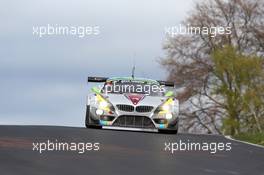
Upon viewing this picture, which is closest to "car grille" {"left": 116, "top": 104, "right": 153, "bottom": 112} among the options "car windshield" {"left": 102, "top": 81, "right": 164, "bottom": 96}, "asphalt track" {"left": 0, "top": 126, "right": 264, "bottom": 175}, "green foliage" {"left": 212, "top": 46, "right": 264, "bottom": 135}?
"car windshield" {"left": 102, "top": 81, "right": 164, "bottom": 96}

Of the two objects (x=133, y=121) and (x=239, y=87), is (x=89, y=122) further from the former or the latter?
(x=239, y=87)

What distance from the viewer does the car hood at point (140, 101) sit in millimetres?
20125

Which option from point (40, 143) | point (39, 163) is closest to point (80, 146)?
point (40, 143)

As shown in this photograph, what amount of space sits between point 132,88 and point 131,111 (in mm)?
1436

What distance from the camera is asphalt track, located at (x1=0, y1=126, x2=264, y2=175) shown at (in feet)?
37.5

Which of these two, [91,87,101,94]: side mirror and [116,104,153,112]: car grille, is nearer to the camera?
[116,104,153,112]: car grille

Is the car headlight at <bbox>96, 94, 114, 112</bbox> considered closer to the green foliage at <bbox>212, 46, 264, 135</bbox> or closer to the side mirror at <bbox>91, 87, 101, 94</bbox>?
the side mirror at <bbox>91, 87, 101, 94</bbox>

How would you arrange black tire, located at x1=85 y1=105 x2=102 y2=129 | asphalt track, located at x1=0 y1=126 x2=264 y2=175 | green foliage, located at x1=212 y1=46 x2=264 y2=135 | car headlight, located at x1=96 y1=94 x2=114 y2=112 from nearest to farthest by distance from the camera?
asphalt track, located at x1=0 y1=126 x2=264 y2=175, car headlight, located at x1=96 y1=94 x2=114 y2=112, black tire, located at x1=85 y1=105 x2=102 y2=129, green foliage, located at x1=212 y1=46 x2=264 y2=135

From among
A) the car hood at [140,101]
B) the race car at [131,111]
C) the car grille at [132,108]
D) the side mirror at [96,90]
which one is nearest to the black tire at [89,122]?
the race car at [131,111]

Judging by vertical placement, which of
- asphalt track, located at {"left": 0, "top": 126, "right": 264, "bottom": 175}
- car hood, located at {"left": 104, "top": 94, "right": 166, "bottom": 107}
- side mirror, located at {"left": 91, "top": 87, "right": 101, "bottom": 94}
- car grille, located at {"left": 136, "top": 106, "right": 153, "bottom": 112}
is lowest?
asphalt track, located at {"left": 0, "top": 126, "right": 264, "bottom": 175}

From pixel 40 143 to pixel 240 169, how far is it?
4.80 m

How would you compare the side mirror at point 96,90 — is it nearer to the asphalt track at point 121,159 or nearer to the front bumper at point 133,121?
the front bumper at point 133,121

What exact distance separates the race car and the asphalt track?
5.68ft

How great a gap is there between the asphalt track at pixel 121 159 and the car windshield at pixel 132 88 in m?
2.91
